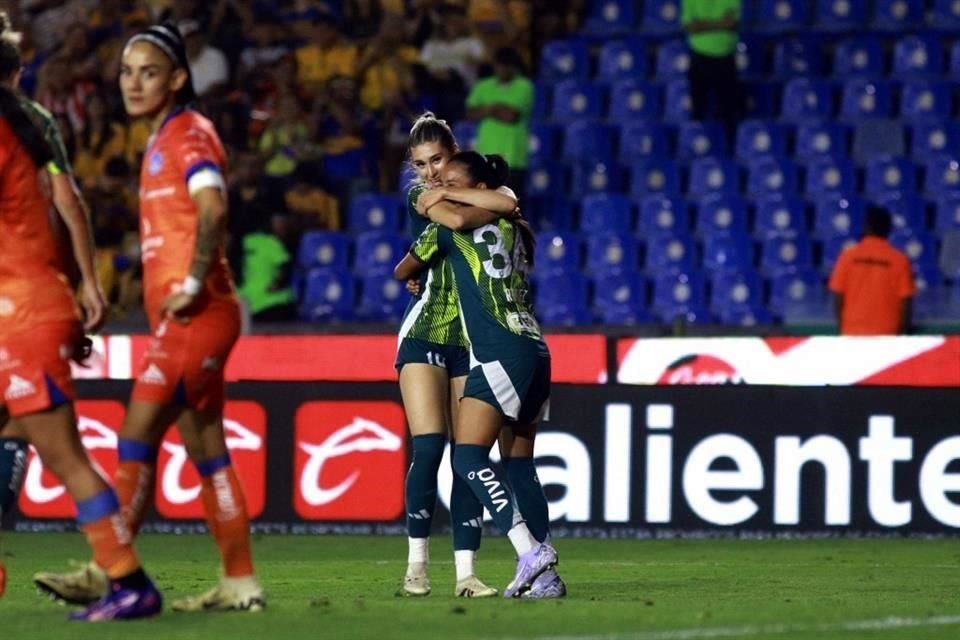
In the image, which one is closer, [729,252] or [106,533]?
[106,533]

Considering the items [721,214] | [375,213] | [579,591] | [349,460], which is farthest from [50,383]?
[375,213]

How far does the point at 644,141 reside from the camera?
67.8 ft

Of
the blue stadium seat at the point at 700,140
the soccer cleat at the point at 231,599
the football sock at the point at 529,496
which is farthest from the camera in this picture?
the blue stadium seat at the point at 700,140

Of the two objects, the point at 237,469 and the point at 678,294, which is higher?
the point at 678,294

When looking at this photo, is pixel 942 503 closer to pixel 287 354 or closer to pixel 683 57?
pixel 287 354

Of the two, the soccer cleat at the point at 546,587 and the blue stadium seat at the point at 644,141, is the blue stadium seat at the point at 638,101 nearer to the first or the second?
the blue stadium seat at the point at 644,141

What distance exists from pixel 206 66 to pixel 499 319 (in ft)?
42.1

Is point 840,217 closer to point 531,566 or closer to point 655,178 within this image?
point 655,178

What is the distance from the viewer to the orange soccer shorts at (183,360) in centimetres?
734

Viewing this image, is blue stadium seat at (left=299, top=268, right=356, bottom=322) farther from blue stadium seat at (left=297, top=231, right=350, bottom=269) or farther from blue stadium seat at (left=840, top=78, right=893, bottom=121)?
blue stadium seat at (left=840, top=78, right=893, bottom=121)

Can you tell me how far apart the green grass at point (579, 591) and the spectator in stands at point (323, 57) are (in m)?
7.86

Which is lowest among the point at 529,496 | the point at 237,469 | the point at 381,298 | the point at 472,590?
the point at 237,469

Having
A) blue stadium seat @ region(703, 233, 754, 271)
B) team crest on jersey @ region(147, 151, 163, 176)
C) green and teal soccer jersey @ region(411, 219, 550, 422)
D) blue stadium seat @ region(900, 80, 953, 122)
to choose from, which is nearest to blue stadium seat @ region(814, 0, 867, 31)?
blue stadium seat @ region(900, 80, 953, 122)

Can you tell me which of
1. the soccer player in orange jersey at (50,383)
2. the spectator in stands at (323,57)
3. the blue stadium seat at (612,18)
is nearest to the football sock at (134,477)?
the soccer player in orange jersey at (50,383)
